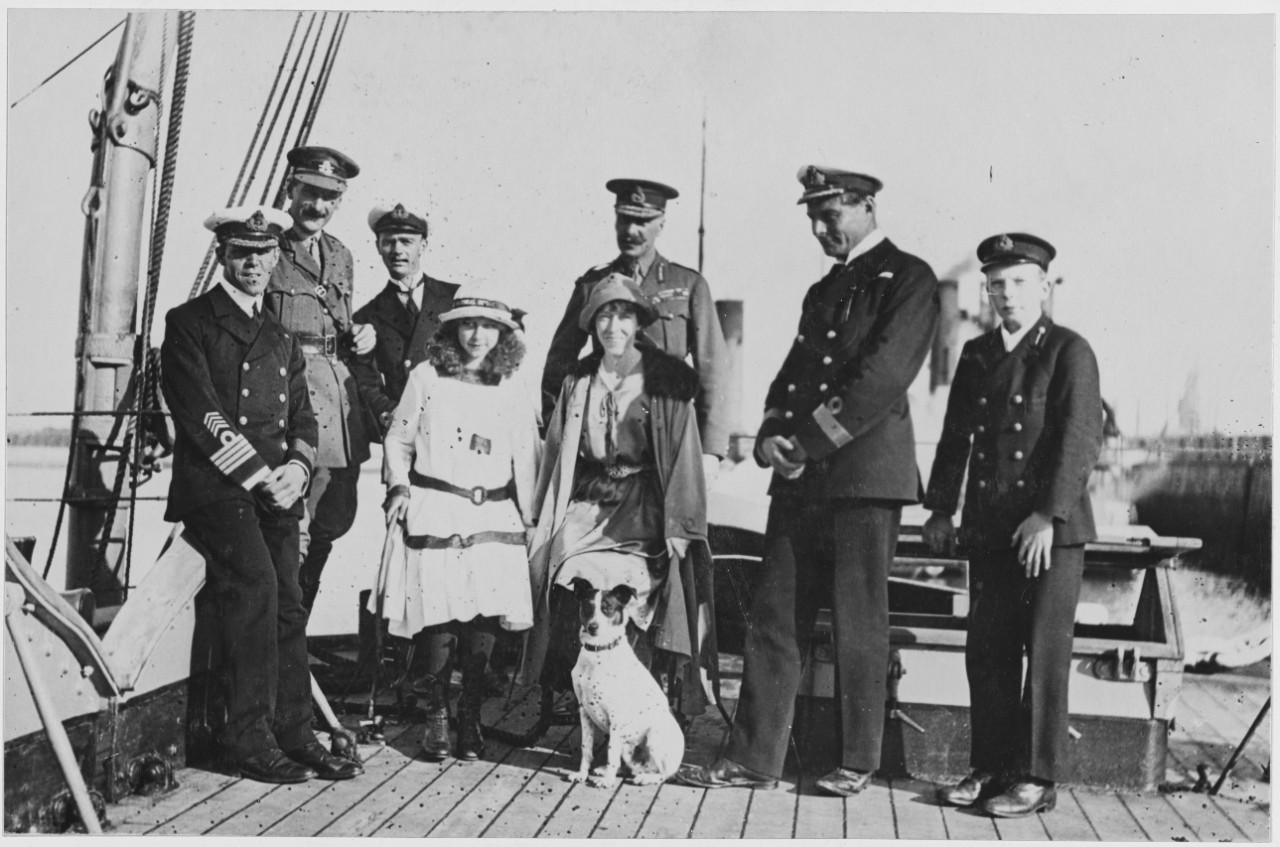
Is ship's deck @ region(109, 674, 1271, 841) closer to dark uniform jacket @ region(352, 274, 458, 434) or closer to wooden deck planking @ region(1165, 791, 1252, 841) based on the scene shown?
wooden deck planking @ region(1165, 791, 1252, 841)

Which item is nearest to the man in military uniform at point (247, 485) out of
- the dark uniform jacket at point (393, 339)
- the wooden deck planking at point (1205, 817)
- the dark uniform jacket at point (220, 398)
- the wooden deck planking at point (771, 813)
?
the dark uniform jacket at point (220, 398)

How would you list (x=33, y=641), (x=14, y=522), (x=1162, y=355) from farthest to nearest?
(x=14, y=522) → (x=1162, y=355) → (x=33, y=641)

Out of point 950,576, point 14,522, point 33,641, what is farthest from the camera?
point 950,576

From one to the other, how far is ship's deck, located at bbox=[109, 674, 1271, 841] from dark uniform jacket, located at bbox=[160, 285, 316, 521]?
1201 mm

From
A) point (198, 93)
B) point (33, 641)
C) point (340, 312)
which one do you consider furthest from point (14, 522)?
point (198, 93)

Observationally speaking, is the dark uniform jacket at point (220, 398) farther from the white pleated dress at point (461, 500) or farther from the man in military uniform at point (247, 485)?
the white pleated dress at point (461, 500)

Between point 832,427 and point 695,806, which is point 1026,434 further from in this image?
point 695,806

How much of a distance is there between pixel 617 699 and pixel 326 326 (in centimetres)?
205

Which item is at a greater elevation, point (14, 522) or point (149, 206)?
point (149, 206)

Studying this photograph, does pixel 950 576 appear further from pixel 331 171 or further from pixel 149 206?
pixel 149 206

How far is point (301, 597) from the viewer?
5.19 m

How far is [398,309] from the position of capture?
17.6 ft

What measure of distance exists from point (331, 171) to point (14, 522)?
6.69 ft

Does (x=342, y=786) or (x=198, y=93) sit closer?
(x=342, y=786)
